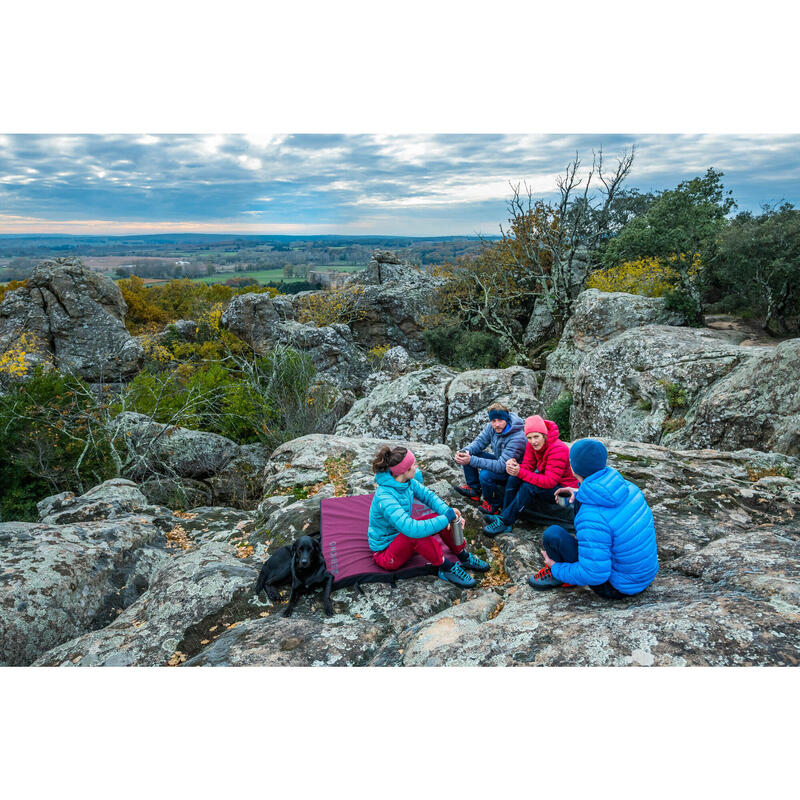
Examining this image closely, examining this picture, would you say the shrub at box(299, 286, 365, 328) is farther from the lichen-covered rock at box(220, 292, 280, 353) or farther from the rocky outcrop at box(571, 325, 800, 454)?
the rocky outcrop at box(571, 325, 800, 454)

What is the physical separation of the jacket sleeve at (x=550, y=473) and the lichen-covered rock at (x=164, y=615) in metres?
2.83

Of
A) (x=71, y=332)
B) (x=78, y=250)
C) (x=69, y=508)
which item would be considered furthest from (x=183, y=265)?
(x=69, y=508)

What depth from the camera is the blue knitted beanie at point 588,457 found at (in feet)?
10.7

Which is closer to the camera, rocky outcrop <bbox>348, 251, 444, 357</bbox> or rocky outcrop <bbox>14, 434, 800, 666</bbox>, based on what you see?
rocky outcrop <bbox>14, 434, 800, 666</bbox>

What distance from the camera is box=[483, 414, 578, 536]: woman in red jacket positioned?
15.6 ft

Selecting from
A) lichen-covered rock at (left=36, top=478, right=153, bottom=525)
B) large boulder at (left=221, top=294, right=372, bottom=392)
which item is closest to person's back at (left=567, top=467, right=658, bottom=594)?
lichen-covered rock at (left=36, top=478, right=153, bottom=525)

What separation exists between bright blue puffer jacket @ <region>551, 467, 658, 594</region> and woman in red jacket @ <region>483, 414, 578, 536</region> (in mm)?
1382

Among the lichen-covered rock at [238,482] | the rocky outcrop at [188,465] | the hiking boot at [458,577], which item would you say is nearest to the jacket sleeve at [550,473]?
the hiking boot at [458,577]

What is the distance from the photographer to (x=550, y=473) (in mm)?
4758

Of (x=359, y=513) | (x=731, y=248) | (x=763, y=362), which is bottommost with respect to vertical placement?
(x=359, y=513)

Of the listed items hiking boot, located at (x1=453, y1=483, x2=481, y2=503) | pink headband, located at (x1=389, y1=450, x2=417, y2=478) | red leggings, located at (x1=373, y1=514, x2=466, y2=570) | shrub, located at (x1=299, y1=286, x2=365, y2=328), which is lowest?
hiking boot, located at (x1=453, y1=483, x2=481, y2=503)

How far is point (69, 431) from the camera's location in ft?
32.7

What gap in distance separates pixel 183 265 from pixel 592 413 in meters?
21.5

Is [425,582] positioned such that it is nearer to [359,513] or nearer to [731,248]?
[359,513]
